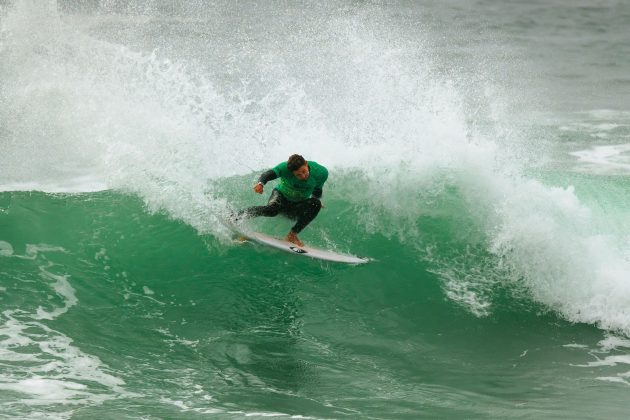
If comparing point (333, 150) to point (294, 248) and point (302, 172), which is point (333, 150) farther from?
point (302, 172)

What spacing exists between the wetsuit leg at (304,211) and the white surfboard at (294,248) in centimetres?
25

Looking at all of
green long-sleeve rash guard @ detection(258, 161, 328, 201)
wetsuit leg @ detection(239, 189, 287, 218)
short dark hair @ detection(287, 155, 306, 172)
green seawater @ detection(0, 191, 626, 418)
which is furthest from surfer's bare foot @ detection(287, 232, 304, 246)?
short dark hair @ detection(287, 155, 306, 172)

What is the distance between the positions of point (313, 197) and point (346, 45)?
15.3 meters

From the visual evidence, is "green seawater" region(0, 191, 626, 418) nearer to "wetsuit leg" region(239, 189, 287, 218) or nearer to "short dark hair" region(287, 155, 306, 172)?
"wetsuit leg" region(239, 189, 287, 218)

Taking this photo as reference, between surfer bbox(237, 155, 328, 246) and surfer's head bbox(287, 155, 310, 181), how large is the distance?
0.46ft

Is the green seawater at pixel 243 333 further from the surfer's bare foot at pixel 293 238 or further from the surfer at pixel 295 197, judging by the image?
the surfer at pixel 295 197

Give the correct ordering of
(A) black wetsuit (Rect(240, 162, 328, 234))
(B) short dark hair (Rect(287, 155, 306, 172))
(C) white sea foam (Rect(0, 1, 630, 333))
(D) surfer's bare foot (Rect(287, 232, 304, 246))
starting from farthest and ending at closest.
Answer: (C) white sea foam (Rect(0, 1, 630, 333)) < (D) surfer's bare foot (Rect(287, 232, 304, 246)) < (A) black wetsuit (Rect(240, 162, 328, 234)) < (B) short dark hair (Rect(287, 155, 306, 172))

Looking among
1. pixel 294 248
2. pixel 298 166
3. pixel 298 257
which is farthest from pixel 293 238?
pixel 298 166

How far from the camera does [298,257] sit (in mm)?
10227

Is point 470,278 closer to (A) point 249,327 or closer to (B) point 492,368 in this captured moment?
(B) point 492,368

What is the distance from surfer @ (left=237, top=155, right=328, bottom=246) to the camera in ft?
32.5

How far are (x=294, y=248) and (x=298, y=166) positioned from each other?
1178 millimetres

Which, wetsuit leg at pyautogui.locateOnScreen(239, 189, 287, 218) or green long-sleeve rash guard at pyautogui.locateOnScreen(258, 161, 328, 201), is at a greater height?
green long-sleeve rash guard at pyautogui.locateOnScreen(258, 161, 328, 201)

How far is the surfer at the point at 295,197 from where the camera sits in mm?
9898
